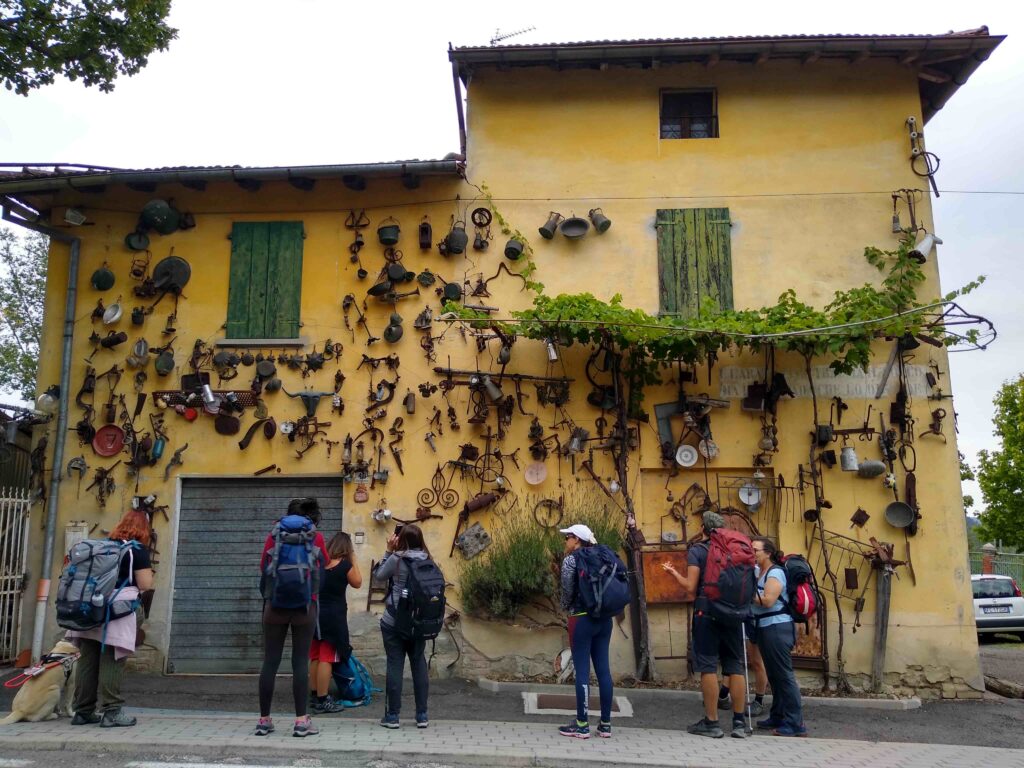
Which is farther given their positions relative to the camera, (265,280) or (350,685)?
(265,280)

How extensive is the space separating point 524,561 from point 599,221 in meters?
4.02

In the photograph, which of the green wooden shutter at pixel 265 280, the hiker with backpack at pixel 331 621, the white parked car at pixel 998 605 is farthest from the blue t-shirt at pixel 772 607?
the white parked car at pixel 998 605

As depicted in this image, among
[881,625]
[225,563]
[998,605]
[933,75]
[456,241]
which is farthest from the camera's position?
[998,605]

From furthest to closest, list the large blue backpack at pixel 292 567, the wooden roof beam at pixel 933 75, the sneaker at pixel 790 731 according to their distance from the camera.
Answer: the wooden roof beam at pixel 933 75
the sneaker at pixel 790 731
the large blue backpack at pixel 292 567

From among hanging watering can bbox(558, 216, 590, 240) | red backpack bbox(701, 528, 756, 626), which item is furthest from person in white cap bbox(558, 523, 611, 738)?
hanging watering can bbox(558, 216, 590, 240)

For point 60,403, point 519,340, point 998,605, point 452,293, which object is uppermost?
point 452,293

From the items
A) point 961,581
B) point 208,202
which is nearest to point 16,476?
point 208,202

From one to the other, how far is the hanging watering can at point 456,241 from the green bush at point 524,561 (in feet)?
10.0

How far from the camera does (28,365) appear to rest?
2436 centimetres

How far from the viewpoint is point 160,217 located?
10.2 metres

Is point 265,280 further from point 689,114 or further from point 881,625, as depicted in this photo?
point 881,625

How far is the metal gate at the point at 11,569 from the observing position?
9305 mm

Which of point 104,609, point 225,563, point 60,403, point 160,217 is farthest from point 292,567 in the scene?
point 160,217

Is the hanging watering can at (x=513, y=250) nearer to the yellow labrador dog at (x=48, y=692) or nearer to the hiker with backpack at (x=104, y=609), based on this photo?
the hiker with backpack at (x=104, y=609)
